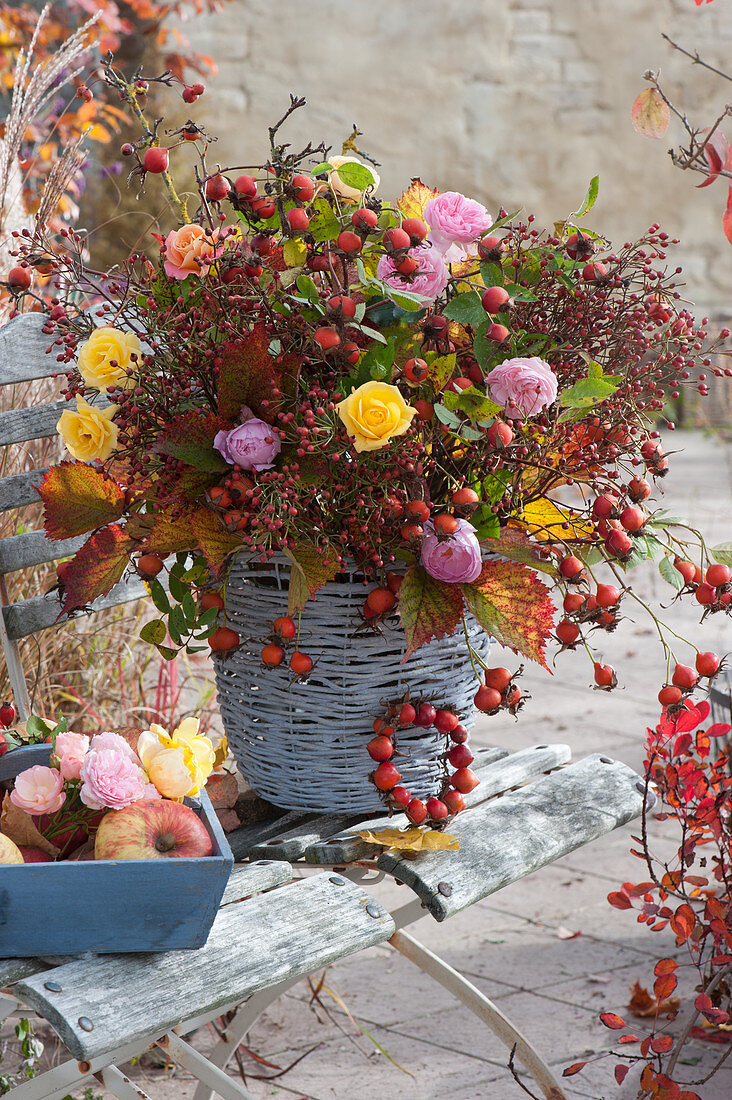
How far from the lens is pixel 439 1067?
5.97ft

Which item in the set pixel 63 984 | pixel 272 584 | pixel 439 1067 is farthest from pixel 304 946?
pixel 439 1067

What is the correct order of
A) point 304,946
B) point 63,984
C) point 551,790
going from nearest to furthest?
point 63,984 < point 304,946 < point 551,790

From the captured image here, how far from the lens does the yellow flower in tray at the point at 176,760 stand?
1.10m

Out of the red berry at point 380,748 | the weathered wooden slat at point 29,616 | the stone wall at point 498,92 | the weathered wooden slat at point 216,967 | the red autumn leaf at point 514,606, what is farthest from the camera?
the stone wall at point 498,92

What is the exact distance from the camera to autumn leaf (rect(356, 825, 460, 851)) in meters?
1.21

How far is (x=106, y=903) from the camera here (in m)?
0.98

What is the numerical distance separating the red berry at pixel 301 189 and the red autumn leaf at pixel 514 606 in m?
0.41

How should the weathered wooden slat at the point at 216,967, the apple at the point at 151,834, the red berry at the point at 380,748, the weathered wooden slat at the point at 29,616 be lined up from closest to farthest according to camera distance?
the weathered wooden slat at the point at 216,967
the apple at the point at 151,834
the red berry at the point at 380,748
the weathered wooden slat at the point at 29,616

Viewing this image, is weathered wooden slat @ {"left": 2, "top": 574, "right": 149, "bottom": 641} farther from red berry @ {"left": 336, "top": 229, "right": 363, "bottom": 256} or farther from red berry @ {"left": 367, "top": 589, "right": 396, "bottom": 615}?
red berry @ {"left": 336, "top": 229, "right": 363, "bottom": 256}

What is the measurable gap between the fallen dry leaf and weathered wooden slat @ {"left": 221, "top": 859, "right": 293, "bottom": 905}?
0.18 metres

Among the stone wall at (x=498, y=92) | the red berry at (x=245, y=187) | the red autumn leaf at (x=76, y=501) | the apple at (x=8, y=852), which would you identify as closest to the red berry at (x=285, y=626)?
the red autumn leaf at (x=76, y=501)

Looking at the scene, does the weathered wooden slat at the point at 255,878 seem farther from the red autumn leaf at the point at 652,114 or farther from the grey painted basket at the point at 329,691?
the red autumn leaf at the point at 652,114

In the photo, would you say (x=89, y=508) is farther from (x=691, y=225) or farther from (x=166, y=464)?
(x=691, y=225)

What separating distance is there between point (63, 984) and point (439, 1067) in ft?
3.49
